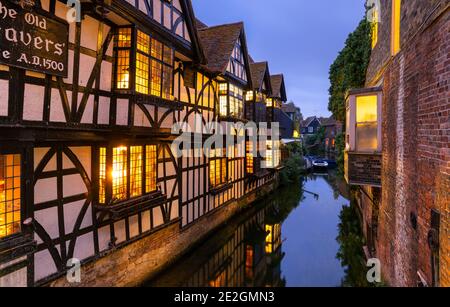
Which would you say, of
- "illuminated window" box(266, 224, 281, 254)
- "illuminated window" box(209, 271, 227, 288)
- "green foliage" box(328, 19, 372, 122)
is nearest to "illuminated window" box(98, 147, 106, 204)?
"illuminated window" box(209, 271, 227, 288)

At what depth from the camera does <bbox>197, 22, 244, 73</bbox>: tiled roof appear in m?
13.4

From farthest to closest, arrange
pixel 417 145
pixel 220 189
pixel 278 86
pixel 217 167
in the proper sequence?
pixel 278 86 → pixel 217 167 → pixel 220 189 → pixel 417 145

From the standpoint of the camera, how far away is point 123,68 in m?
7.12

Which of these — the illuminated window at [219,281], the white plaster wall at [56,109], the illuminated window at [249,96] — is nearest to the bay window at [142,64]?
the white plaster wall at [56,109]

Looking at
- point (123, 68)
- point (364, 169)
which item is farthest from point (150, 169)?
point (364, 169)

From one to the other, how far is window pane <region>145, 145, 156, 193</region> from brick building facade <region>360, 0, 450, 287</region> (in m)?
6.85

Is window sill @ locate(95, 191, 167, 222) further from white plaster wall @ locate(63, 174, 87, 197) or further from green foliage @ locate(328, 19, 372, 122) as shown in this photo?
green foliage @ locate(328, 19, 372, 122)

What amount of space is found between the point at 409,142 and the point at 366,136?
331 cm

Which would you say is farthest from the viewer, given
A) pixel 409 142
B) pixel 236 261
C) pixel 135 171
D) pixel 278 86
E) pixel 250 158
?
pixel 278 86

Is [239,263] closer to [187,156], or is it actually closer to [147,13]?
[187,156]

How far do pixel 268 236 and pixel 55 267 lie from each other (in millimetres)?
10393

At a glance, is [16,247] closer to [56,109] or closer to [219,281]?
[56,109]

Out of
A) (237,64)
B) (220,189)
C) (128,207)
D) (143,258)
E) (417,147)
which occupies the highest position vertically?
(237,64)

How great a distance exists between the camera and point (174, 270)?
970cm
